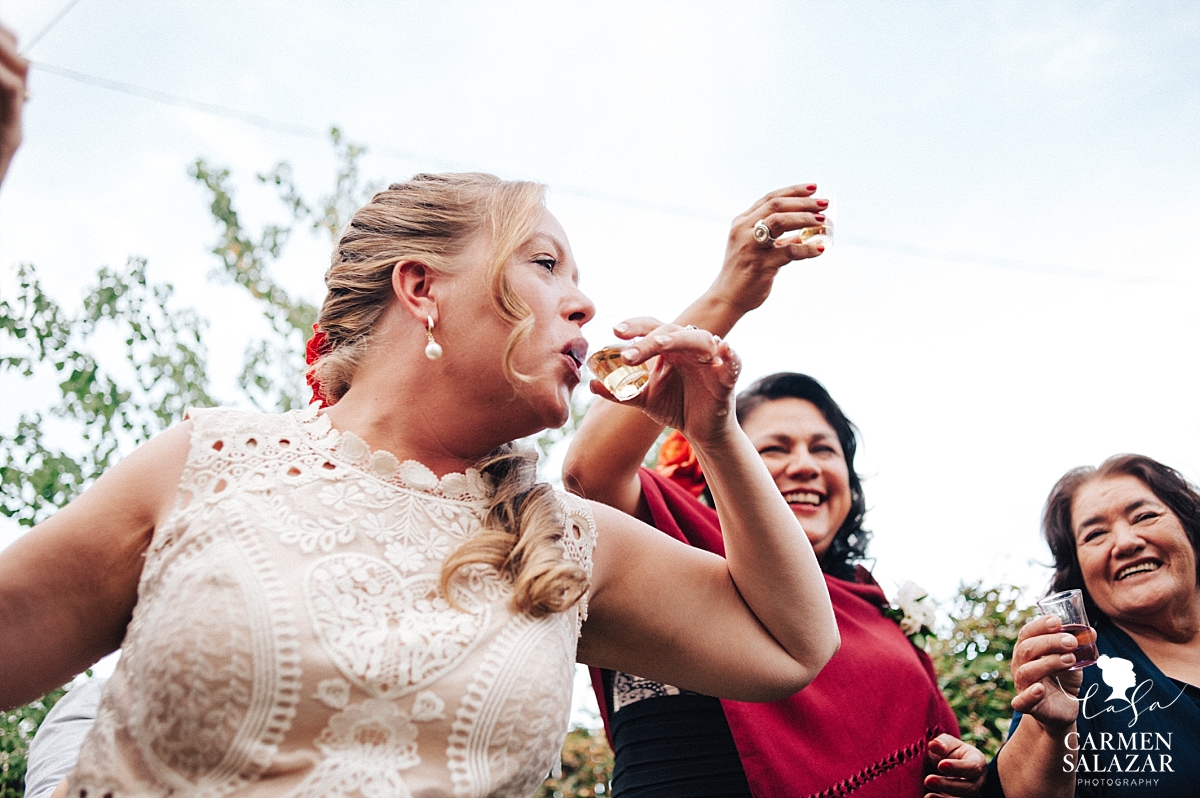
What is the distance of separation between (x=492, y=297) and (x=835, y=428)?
1620 mm

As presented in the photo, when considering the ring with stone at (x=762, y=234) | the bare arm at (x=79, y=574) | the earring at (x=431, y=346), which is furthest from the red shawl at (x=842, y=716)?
the bare arm at (x=79, y=574)

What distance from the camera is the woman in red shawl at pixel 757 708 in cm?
207

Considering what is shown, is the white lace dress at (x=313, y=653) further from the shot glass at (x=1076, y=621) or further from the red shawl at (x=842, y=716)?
the shot glass at (x=1076, y=621)

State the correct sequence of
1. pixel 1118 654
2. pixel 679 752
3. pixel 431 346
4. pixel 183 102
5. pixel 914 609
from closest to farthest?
pixel 431 346 < pixel 679 752 < pixel 1118 654 < pixel 914 609 < pixel 183 102

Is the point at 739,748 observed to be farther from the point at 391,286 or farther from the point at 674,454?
the point at 391,286

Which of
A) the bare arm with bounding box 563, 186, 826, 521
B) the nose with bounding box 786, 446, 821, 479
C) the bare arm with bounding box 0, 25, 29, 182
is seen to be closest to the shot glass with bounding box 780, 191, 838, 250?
the bare arm with bounding box 563, 186, 826, 521

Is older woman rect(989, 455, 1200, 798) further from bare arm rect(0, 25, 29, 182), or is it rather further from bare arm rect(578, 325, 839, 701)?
bare arm rect(0, 25, 29, 182)

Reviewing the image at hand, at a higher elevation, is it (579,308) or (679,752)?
(579,308)

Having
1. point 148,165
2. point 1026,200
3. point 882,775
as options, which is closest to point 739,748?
point 882,775

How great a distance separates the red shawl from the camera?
2.05 m

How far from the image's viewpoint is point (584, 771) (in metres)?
4.09

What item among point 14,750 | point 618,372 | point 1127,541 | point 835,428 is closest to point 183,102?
point 14,750

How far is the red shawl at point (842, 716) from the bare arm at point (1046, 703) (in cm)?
26

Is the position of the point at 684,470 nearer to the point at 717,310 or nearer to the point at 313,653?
the point at 717,310
